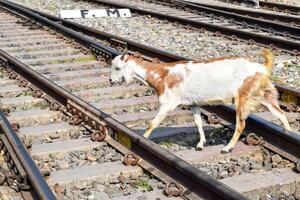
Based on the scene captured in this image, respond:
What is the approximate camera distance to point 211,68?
5.48 metres

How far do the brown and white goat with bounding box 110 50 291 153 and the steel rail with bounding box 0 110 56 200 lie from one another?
123 centimetres

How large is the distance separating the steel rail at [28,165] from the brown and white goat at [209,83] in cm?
123

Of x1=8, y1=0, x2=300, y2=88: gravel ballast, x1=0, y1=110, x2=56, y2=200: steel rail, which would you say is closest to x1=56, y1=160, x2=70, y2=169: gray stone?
x1=0, y1=110, x2=56, y2=200: steel rail

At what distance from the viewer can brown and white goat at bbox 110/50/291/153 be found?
210 inches

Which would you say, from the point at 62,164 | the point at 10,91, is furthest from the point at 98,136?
the point at 10,91

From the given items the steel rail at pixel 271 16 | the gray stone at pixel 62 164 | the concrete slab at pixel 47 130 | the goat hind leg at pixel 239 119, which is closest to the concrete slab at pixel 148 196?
the gray stone at pixel 62 164

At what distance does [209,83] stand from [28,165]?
6.37ft

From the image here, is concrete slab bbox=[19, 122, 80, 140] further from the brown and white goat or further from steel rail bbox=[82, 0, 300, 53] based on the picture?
steel rail bbox=[82, 0, 300, 53]

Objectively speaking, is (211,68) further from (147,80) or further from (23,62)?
(23,62)

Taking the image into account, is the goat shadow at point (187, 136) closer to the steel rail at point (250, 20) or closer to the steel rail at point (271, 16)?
the steel rail at point (250, 20)

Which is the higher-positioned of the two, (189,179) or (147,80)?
(147,80)

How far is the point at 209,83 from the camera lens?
544cm

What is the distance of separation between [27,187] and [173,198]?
4.04ft

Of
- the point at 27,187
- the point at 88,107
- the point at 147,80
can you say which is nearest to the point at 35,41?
the point at 88,107
